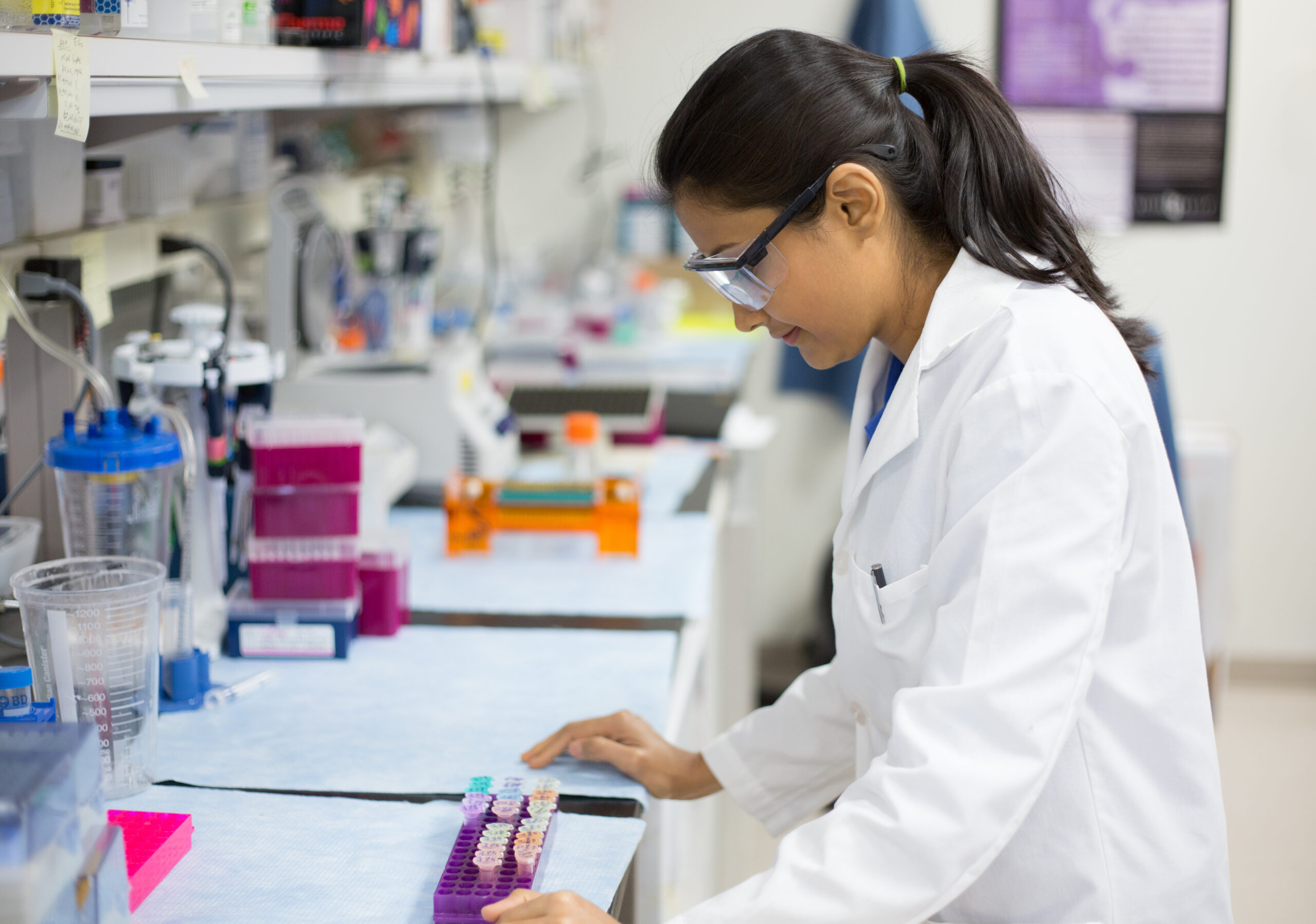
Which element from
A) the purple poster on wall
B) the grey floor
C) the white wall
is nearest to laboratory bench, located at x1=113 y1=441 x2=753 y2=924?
the grey floor

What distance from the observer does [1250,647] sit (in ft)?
12.9

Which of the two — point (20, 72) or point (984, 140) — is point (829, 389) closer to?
point (984, 140)

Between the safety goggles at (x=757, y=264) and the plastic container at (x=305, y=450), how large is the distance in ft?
2.04

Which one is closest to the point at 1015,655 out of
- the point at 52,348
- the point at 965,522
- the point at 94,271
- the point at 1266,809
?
the point at 965,522

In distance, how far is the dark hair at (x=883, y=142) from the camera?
1.09 metres

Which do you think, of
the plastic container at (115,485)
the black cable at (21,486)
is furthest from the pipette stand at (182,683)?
the black cable at (21,486)

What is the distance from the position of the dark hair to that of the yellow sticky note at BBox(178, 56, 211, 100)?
0.46 meters

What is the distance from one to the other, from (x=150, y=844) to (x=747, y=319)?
717 millimetres

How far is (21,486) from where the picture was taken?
1.60 meters

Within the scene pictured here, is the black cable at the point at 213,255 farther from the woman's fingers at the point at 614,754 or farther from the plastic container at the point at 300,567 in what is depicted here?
the woman's fingers at the point at 614,754

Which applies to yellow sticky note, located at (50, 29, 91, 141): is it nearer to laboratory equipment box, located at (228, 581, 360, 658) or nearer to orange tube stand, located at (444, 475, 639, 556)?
laboratory equipment box, located at (228, 581, 360, 658)

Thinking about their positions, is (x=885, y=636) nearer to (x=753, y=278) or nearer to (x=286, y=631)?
(x=753, y=278)

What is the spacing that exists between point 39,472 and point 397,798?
770 millimetres

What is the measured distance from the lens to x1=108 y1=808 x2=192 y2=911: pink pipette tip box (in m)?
1.04
